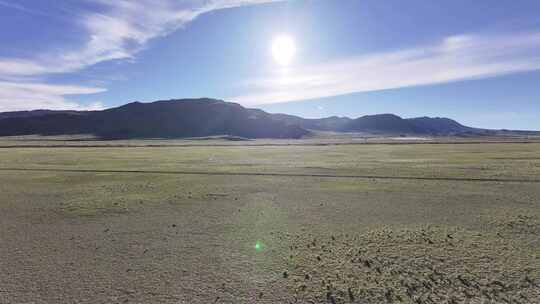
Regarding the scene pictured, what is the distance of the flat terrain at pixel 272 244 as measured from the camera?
10922mm

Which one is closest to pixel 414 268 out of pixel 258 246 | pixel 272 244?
pixel 272 244

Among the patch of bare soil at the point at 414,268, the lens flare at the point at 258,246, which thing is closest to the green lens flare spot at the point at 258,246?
the lens flare at the point at 258,246

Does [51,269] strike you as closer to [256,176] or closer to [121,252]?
[121,252]

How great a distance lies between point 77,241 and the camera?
1566 centimetres

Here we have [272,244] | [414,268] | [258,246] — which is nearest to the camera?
[414,268]

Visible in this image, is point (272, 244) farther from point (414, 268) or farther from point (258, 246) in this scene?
point (414, 268)

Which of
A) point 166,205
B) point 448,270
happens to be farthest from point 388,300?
point 166,205

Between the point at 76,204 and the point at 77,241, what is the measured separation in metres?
8.76

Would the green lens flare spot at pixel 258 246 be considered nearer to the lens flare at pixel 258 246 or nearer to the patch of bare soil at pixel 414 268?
the lens flare at pixel 258 246

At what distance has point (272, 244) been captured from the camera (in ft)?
50.1

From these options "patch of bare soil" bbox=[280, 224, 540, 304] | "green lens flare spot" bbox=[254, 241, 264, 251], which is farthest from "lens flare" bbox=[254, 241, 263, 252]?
"patch of bare soil" bbox=[280, 224, 540, 304]

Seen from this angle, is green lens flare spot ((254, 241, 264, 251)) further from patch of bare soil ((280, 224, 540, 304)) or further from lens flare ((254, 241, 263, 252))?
patch of bare soil ((280, 224, 540, 304))

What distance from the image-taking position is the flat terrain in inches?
430

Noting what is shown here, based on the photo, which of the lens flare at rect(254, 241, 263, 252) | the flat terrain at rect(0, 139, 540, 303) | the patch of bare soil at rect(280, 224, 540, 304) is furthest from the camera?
the lens flare at rect(254, 241, 263, 252)
